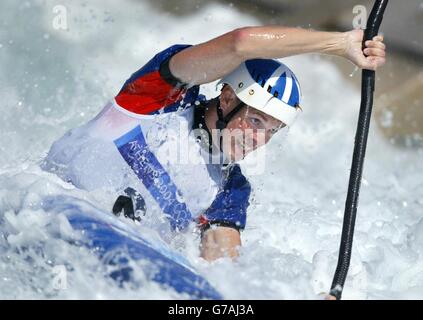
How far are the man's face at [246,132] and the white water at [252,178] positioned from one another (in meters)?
0.30

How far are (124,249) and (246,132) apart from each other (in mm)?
605

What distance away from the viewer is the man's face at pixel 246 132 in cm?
237

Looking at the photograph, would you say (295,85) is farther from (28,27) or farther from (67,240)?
(28,27)

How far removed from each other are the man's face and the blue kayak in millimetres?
416

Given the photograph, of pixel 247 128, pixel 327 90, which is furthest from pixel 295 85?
pixel 327 90

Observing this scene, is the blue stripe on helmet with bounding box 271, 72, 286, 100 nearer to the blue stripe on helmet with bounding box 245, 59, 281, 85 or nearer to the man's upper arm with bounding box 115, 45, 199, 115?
the blue stripe on helmet with bounding box 245, 59, 281, 85

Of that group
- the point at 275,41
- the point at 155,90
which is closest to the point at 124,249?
the point at 155,90

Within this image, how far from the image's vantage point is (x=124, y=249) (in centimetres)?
198

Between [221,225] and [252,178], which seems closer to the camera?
[221,225]

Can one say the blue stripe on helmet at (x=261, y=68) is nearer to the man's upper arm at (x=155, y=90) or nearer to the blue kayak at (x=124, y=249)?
the man's upper arm at (x=155, y=90)

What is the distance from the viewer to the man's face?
7.77 ft

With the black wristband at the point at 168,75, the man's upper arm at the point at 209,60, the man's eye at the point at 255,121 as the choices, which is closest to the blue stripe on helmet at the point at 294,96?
the man's eye at the point at 255,121

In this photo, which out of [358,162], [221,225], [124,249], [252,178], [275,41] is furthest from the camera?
[252,178]

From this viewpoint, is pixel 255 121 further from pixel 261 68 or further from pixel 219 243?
pixel 219 243
